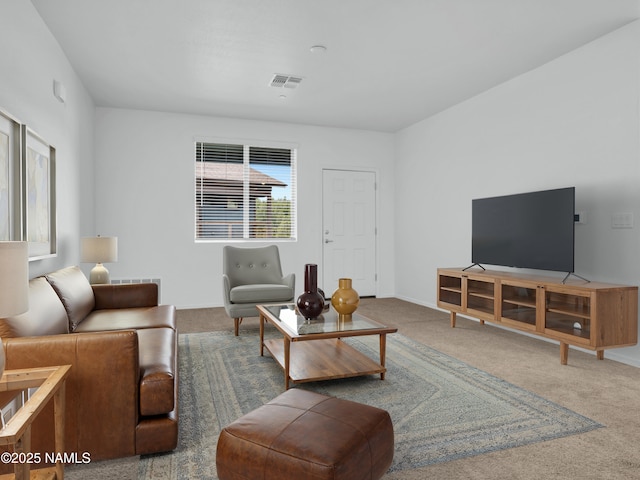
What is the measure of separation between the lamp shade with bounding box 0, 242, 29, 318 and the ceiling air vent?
11.5 feet

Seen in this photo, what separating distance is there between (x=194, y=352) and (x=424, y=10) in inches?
132

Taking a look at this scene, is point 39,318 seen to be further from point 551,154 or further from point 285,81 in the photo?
point 551,154

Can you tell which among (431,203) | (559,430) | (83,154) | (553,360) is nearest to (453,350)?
(553,360)

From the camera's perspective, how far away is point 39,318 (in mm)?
2277

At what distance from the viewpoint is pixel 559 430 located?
2.28 meters

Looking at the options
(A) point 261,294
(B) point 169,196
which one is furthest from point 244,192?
(A) point 261,294

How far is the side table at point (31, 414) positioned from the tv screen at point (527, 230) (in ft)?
11.9

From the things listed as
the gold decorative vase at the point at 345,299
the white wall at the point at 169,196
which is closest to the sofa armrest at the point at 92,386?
the gold decorative vase at the point at 345,299

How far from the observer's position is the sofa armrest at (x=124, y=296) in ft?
12.1

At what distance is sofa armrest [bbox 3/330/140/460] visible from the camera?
1864 mm

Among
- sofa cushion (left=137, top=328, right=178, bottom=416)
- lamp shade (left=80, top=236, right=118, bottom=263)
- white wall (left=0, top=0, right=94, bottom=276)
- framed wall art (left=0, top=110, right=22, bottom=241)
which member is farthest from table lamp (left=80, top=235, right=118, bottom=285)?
sofa cushion (left=137, top=328, right=178, bottom=416)

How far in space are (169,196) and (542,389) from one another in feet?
16.4

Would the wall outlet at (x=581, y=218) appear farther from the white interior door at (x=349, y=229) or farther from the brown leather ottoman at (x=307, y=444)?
the white interior door at (x=349, y=229)

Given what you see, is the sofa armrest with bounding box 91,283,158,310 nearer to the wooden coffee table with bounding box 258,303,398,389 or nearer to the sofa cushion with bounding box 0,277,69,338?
the sofa cushion with bounding box 0,277,69,338
